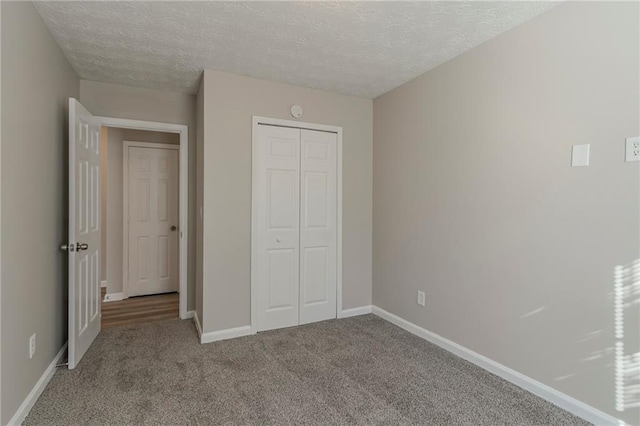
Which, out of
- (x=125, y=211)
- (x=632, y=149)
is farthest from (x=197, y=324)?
(x=632, y=149)

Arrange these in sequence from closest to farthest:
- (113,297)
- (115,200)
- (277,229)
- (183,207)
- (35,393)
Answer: (35,393), (277,229), (183,207), (113,297), (115,200)

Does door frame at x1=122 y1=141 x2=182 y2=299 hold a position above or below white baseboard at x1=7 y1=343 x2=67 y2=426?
above

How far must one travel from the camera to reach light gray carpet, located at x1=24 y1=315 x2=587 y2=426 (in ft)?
6.20

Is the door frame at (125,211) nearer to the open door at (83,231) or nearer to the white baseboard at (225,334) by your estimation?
the open door at (83,231)

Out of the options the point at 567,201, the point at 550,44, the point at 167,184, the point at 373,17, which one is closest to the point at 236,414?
the point at 567,201

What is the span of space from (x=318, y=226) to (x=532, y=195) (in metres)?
1.98

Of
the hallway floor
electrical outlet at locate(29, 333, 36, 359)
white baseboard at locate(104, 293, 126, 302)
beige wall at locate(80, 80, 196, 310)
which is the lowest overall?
the hallway floor

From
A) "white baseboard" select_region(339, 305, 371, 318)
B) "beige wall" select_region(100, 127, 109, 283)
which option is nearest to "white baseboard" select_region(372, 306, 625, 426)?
"white baseboard" select_region(339, 305, 371, 318)

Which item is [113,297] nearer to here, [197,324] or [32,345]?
[197,324]

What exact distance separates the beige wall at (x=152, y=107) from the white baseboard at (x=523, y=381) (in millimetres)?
2514

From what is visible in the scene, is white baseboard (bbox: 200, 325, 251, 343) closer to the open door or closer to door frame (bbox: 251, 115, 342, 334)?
A: door frame (bbox: 251, 115, 342, 334)

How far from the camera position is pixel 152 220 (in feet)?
15.0

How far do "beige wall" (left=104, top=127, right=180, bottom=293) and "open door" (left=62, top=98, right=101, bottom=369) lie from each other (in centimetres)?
143

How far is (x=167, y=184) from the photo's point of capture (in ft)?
15.3
